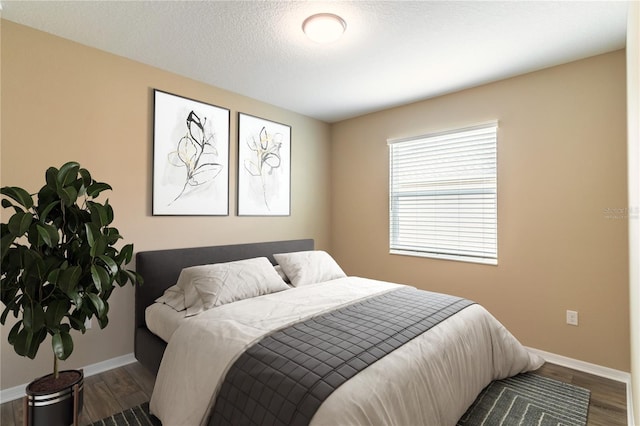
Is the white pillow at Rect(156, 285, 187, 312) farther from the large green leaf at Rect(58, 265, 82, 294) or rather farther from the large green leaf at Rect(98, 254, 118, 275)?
the large green leaf at Rect(58, 265, 82, 294)

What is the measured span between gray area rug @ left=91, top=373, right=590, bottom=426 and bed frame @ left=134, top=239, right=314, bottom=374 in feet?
1.30

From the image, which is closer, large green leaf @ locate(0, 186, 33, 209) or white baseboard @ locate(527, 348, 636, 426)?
large green leaf @ locate(0, 186, 33, 209)

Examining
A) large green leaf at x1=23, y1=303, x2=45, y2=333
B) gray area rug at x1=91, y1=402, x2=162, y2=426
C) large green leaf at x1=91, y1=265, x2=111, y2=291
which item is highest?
large green leaf at x1=91, y1=265, x2=111, y2=291


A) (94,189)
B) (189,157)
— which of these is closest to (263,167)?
(189,157)

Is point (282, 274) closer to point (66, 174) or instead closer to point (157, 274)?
point (157, 274)

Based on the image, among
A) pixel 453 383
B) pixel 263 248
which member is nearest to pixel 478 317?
pixel 453 383

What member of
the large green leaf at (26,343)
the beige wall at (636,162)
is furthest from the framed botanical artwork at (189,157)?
the beige wall at (636,162)

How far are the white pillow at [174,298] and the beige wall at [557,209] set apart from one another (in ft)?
8.23

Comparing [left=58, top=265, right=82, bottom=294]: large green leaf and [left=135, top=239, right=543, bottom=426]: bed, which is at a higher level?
[left=58, top=265, right=82, bottom=294]: large green leaf

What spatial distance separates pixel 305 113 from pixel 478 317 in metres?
3.04

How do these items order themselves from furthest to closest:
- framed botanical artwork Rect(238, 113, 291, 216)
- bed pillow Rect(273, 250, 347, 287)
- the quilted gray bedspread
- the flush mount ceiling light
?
framed botanical artwork Rect(238, 113, 291, 216) < bed pillow Rect(273, 250, 347, 287) < the flush mount ceiling light < the quilted gray bedspread

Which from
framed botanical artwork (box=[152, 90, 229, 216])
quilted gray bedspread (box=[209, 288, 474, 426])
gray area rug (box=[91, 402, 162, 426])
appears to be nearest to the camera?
quilted gray bedspread (box=[209, 288, 474, 426])

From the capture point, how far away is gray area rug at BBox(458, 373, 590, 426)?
6.26 ft

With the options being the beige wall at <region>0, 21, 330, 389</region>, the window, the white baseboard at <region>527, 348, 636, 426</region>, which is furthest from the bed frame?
the white baseboard at <region>527, 348, 636, 426</region>
